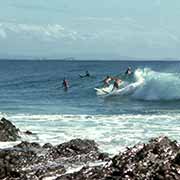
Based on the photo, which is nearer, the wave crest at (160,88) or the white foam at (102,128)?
the white foam at (102,128)

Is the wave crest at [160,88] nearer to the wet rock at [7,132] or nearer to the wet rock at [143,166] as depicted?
the wet rock at [7,132]

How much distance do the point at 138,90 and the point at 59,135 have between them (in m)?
26.6

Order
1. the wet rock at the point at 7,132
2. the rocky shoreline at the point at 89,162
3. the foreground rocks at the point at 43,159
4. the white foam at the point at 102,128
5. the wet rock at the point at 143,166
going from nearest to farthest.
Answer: the wet rock at the point at 143,166, the rocky shoreline at the point at 89,162, the foreground rocks at the point at 43,159, the wet rock at the point at 7,132, the white foam at the point at 102,128

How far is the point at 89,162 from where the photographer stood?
1310 cm

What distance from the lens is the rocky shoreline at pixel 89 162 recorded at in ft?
32.2

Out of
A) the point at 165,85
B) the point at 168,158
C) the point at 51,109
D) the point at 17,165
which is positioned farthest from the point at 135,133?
the point at 165,85

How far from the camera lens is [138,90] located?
4559cm

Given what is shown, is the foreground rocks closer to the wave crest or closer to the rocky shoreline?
the rocky shoreline

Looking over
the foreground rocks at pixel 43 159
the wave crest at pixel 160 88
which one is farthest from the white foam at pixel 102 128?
the wave crest at pixel 160 88

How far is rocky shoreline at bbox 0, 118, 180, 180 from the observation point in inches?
386

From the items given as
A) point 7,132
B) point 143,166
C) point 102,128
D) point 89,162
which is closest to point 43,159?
point 89,162

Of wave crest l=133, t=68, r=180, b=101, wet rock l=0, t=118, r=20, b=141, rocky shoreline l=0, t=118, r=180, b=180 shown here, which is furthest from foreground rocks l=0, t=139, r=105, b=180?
wave crest l=133, t=68, r=180, b=101

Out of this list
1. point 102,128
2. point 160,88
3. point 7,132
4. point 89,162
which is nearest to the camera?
point 89,162

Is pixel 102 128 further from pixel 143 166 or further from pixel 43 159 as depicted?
pixel 143 166
